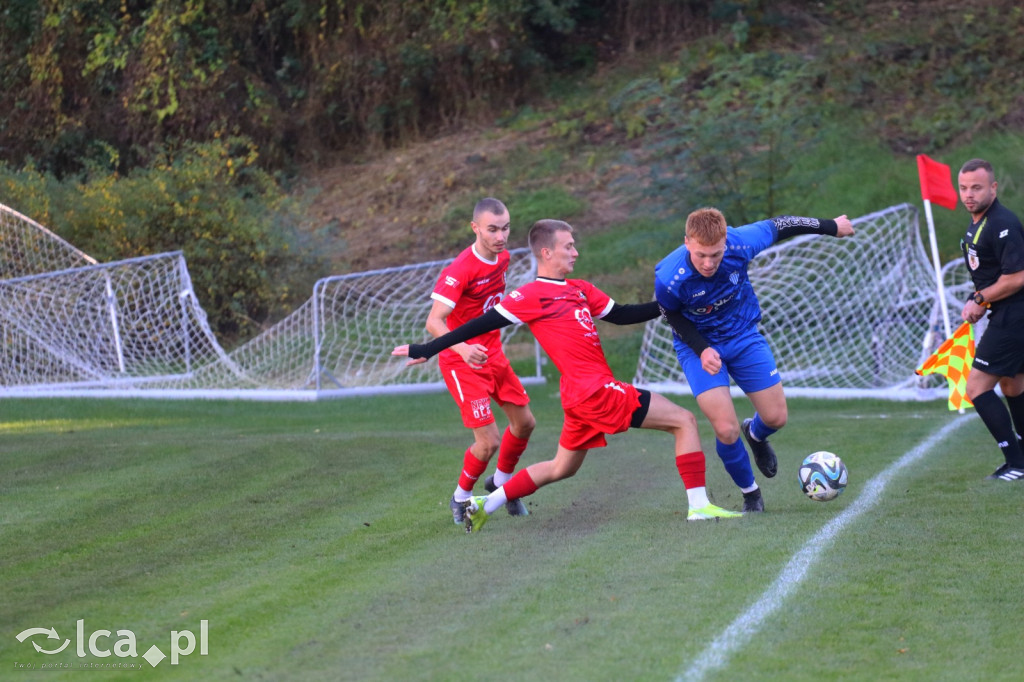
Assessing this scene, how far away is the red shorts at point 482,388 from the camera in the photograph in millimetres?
7660

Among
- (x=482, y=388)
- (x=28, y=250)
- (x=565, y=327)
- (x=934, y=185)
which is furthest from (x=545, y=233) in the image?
(x=28, y=250)

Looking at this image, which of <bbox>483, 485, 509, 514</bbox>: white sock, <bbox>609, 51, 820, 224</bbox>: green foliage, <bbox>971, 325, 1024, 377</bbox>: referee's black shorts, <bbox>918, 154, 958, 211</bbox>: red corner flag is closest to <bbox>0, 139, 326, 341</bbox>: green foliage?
<bbox>609, 51, 820, 224</bbox>: green foliage

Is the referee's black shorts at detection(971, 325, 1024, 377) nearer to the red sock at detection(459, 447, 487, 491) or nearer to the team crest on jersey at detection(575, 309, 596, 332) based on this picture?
the team crest on jersey at detection(575, 309, 596, 332)

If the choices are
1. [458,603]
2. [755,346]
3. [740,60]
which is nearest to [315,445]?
[755,346]

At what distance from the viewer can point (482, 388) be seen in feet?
25.1

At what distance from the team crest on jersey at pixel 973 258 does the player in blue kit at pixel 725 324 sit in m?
1.67

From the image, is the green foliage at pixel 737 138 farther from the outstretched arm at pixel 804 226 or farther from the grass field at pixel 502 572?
the outstretched arm at pixel 804 226

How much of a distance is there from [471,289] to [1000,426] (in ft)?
12.4

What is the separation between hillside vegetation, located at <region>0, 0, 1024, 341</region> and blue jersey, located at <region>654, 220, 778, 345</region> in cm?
1135

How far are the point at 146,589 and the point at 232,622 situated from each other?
93cm

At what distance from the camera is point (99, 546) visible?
7.06 metres

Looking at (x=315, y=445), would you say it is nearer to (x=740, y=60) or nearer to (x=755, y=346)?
(x=755, y=346)

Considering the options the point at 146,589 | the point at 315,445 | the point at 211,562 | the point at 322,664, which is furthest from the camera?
the point at 315,445

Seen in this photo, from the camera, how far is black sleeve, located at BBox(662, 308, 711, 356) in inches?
277
